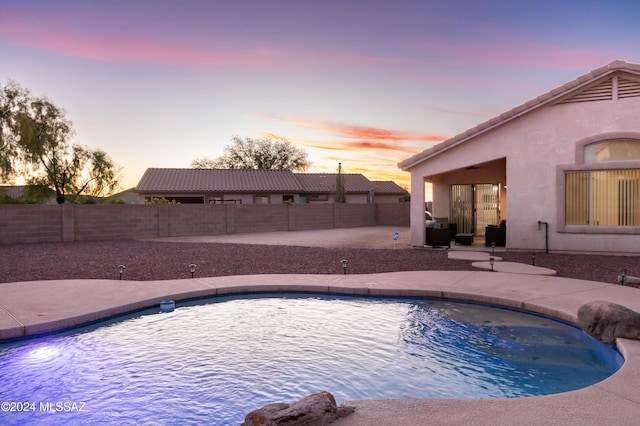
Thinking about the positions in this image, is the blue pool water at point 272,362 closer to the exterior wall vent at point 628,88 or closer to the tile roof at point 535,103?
the tile roof at point 535,103

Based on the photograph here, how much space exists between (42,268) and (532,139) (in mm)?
15400

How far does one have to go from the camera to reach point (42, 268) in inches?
482

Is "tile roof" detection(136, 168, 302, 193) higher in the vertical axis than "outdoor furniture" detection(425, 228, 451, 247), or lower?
higher

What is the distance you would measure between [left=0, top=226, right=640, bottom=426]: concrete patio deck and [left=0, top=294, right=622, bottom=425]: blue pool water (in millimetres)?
337

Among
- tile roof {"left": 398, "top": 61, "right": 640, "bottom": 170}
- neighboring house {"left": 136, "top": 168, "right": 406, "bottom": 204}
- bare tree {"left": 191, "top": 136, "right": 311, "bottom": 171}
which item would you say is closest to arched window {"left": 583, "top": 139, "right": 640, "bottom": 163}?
tile roof {"left": 398, "top": 61, "right": 640, "bottom": 170}

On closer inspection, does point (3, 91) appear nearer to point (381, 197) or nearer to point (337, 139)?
point (337, 139)

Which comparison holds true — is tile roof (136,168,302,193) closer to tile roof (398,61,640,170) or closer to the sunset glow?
the sunset glow

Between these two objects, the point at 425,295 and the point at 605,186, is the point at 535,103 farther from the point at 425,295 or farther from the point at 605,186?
the point at 425,295

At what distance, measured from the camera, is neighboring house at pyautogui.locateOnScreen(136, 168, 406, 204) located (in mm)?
37094

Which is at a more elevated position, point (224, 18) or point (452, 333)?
point (224, 18)

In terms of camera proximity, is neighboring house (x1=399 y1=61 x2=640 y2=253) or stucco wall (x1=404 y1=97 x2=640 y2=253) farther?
stucco wall (x1=404 y1=97 x2=640 y2=253)

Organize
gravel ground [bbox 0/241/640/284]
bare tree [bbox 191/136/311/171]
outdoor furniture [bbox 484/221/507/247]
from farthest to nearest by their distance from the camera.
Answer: bare tree [bbox 191/136/311/171] → outdoor furniture [bbox 484/221/507/247] → gravel ground [bbox 0/241/640/284]

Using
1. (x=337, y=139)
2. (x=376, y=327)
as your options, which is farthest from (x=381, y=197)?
(x=376, y=327)

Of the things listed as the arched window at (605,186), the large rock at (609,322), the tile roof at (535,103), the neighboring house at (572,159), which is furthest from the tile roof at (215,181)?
the large rock at (609,322)
